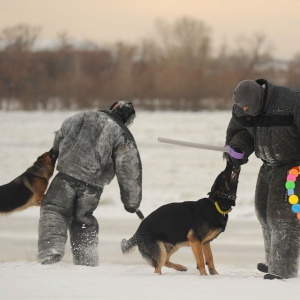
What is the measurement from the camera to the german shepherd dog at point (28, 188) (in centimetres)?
761

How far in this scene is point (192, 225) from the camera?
19.9 ft

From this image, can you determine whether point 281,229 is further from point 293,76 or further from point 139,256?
point 293,76

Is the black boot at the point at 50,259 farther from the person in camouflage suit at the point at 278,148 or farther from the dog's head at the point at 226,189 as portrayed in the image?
the person in camouflage suit at the point at 278,148

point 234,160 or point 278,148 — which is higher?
point 278,148

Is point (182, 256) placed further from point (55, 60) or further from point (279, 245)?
point (55, 60)

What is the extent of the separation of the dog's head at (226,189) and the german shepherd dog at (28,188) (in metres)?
2.29

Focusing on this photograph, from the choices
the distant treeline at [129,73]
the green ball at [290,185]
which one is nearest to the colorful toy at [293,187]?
the green ball at [290,185]

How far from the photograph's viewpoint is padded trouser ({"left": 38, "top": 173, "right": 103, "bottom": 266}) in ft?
22.7

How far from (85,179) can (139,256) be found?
1911mm

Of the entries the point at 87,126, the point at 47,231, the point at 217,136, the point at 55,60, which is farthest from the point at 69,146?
the point at 55,60

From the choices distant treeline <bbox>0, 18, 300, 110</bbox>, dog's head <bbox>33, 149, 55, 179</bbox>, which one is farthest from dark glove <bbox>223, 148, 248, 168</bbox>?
distant treeline <bbox>0, 18, 300, 110</bbox>

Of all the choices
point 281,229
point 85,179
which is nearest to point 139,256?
point 85,179

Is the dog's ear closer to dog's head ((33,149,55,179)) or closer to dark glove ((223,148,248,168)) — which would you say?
dark glove ((223,148,248,168))

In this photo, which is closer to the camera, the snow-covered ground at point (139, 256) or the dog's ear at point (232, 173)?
the snow-covered ground at point (139, 256)
